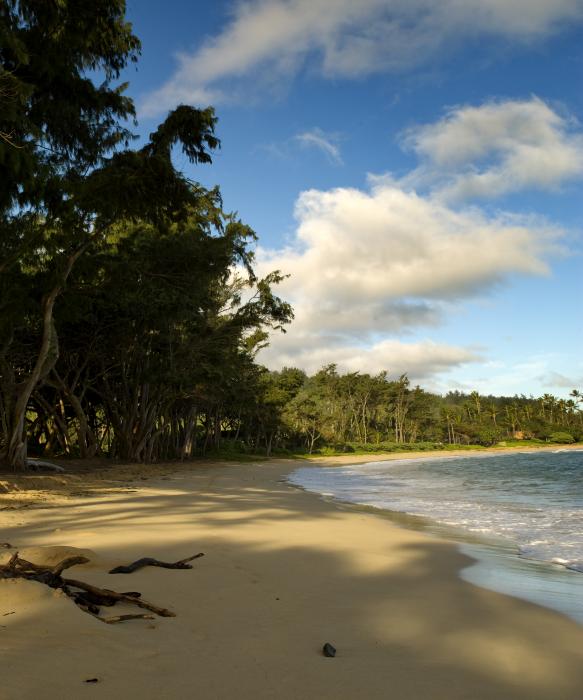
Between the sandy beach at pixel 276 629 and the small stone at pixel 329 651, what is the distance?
5cm

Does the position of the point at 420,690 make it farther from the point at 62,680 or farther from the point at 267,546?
the point at 267,546

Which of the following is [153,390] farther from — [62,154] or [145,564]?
[145,564]

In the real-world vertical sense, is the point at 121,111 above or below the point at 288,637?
above

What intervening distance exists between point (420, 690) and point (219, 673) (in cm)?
100

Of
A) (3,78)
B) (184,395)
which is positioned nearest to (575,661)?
(3,78)

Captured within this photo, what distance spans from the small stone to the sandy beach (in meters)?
0.05

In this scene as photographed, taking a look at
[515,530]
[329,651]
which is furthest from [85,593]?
[515,530]

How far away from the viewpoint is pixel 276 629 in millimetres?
3350

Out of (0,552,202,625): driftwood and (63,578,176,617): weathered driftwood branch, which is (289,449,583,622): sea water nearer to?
(63,578,176,617): weathered driftwood branch

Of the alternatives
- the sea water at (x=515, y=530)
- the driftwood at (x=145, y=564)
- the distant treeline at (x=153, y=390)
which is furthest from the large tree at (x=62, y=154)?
the sea water at (x=515, y=530)

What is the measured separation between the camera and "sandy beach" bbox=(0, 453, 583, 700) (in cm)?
244

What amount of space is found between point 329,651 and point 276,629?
0.53m

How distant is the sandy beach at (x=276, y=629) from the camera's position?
2436 millimetres

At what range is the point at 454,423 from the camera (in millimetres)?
106625
